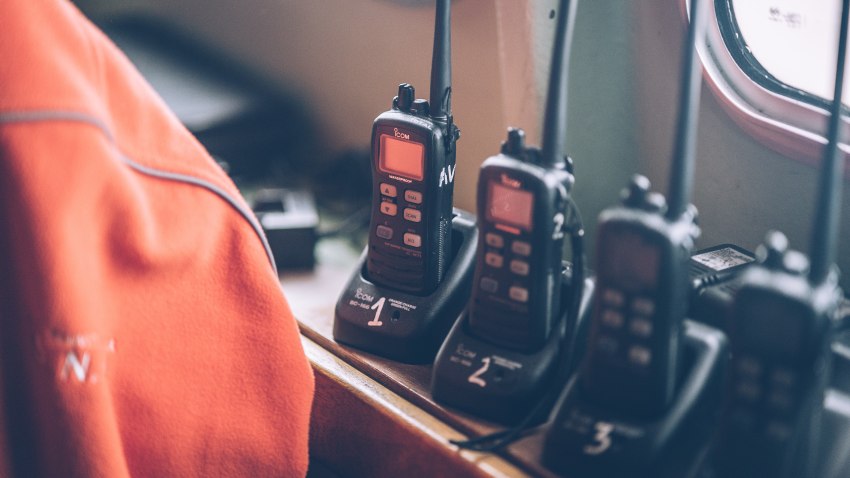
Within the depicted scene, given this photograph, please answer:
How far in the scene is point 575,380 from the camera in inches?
25.8

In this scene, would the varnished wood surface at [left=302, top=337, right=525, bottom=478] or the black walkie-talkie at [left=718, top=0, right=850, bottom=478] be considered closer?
the black walkie-talkie at [left=718, top=0, right=850, bottom=478]

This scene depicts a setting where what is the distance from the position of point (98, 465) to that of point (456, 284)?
1.12 feet

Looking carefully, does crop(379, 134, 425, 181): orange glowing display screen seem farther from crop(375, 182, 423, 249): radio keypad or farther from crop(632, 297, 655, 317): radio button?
crop(632, 297, 655, 317): radio button

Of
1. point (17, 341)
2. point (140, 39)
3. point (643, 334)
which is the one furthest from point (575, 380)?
point (140, 39)

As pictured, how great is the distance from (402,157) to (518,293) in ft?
0.55

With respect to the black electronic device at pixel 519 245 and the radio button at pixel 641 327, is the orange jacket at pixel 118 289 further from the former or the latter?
the radio button at pixel 641 327

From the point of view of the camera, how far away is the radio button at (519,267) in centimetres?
69

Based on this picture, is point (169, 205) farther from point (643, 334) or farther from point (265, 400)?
point (643, 334)

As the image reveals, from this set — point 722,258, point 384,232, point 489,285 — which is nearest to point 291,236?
point 384,232

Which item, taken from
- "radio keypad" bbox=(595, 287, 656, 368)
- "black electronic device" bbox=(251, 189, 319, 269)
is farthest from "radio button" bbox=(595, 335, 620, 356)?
"black electronic device" bbox=(251, 189, 319, 269)

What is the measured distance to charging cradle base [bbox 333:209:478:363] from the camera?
0.79 metres

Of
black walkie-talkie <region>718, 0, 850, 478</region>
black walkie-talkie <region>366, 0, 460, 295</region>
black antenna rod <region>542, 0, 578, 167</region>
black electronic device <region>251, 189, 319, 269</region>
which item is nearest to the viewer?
black walkie-talkie <region>718, 0, 850, 478</region>

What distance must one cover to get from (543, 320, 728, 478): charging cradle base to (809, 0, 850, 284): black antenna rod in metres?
0.11

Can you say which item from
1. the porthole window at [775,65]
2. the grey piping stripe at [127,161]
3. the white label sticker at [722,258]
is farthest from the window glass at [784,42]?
the grey piping stripe at [127,161]
